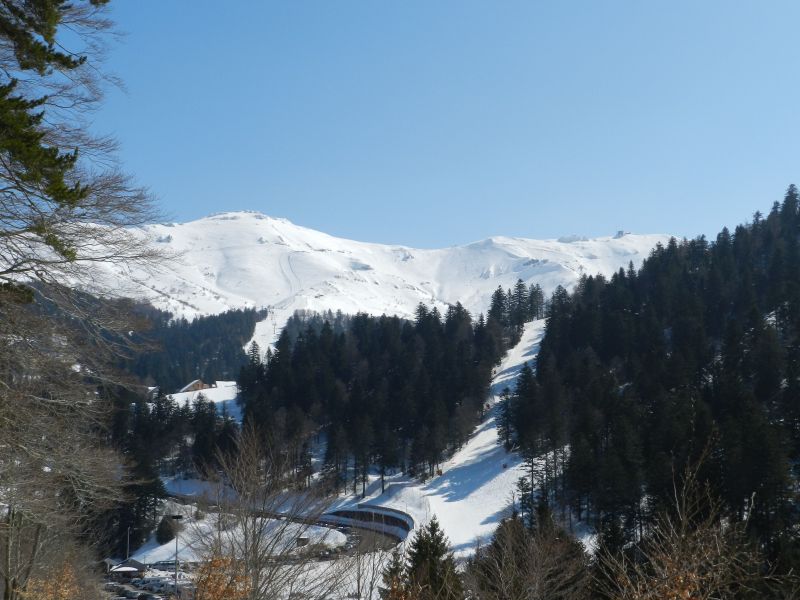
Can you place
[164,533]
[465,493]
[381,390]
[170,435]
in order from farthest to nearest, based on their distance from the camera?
[381,390]
[170,435]
[465,493]
[164,533]

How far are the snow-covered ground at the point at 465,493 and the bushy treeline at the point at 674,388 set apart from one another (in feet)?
11.2

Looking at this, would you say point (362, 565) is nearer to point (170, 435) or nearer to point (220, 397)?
point (170, 435)

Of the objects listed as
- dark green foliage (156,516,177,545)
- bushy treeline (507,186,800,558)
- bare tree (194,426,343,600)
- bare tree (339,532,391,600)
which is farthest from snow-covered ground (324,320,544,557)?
bare tree (194,426,343,600)

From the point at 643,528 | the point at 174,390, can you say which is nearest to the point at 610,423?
the point at 643,528

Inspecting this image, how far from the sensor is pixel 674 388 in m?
54.1

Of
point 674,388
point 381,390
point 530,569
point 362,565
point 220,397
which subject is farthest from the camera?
point 220,397

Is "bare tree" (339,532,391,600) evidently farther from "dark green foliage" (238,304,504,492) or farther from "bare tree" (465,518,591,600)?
"dark green foliage" (238,304,504,492)

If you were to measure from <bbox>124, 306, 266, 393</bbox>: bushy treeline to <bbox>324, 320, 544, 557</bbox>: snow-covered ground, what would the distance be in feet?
189

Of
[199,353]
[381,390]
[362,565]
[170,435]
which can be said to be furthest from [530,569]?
[199,353]

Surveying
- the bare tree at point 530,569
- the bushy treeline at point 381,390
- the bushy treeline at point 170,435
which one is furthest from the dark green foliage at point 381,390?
the bare tree at point 530,569

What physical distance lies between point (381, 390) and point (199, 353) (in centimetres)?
8968

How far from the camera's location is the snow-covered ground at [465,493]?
4781 cm

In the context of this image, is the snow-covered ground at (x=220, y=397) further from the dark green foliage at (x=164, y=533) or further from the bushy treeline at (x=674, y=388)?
the bushy treeline at (x=674, y=388)

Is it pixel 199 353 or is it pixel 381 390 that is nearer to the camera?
pixel 381 390
